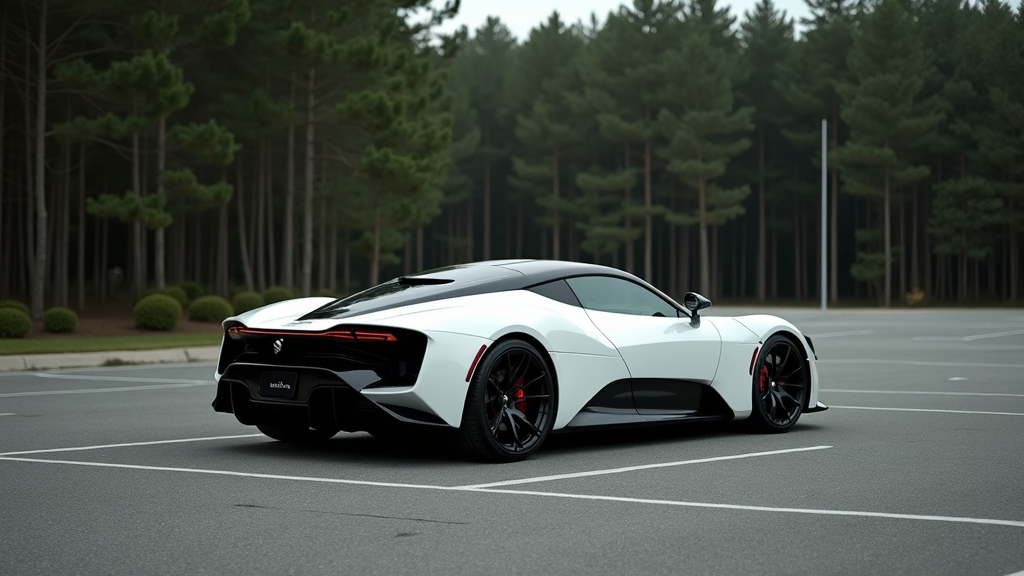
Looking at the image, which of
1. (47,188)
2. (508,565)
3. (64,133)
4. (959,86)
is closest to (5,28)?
(64,133)

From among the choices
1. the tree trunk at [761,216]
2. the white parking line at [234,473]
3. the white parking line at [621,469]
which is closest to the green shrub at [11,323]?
the white parking line at [234,473]

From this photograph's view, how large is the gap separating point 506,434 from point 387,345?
1.00 m

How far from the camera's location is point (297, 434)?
920 cm

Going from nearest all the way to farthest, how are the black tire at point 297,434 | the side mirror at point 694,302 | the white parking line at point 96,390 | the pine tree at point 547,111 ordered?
the black tire at point 297,434 → the side mirror at point 694,302 → the white parking line at point 96,390 → the pine tree at point 547,111

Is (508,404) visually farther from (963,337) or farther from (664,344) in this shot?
(963,337)

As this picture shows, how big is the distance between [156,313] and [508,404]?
20760 mm

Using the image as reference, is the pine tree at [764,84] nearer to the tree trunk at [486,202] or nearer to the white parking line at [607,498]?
the tree trunk at [486,202]

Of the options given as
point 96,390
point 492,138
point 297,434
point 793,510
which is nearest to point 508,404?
point 297,434

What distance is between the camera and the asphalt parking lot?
5.17 m

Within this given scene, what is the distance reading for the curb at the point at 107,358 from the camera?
60.7 ft

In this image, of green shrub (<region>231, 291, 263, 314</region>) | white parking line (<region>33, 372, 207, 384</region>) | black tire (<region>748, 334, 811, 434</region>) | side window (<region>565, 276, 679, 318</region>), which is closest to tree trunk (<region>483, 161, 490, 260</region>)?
green shrub (<region>231, 291, 263, 314</region>)

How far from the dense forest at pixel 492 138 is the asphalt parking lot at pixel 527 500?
23.0 meters

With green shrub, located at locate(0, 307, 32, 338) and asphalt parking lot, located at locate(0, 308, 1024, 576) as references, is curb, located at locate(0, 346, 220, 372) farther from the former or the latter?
asphalt parking lot, located at locate(0, 308, 1024, 576)

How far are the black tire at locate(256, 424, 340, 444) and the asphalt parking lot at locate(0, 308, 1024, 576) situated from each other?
5.0 inches
